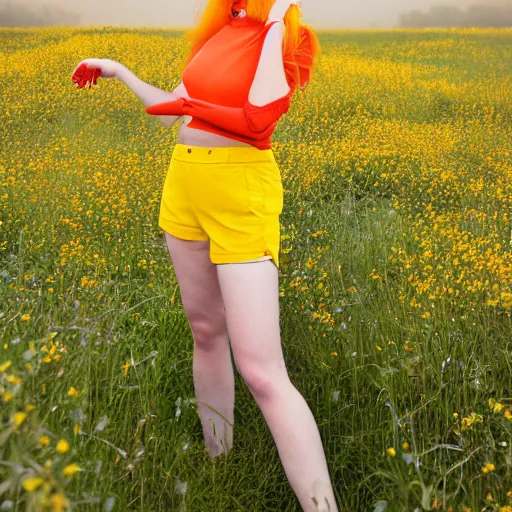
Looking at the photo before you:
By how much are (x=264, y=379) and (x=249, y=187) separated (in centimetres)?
63

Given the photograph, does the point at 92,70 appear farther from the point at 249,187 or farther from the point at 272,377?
the point at 272,377

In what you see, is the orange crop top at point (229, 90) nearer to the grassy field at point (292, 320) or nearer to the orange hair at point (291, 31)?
the orange hair at point (291, 31)

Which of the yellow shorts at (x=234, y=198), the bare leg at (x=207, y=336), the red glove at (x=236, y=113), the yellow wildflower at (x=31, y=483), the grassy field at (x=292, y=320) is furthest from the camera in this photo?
the bare leg at (x=207, y=336)

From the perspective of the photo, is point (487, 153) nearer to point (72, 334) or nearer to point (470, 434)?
point (470, 434)

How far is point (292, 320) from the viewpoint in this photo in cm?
338

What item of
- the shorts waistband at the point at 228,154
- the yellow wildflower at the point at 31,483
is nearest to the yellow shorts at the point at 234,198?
the shorts waistband at the point at 228,154

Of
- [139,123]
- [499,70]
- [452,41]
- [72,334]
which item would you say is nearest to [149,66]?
[139,123]

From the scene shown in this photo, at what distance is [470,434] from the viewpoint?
254 cm

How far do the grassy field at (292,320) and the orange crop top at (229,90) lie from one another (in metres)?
0.74

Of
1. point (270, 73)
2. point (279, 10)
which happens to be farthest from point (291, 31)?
point (270, 73)

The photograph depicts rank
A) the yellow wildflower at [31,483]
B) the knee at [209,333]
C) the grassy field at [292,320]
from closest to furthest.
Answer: the yellow wildflower at [31,483], the grassy field at [292,320], the knee at [209,333]

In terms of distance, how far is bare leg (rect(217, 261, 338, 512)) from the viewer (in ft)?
7.35

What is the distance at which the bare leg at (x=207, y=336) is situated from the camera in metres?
2.53

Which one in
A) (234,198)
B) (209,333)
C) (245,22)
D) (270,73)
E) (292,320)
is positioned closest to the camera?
(270,73)
